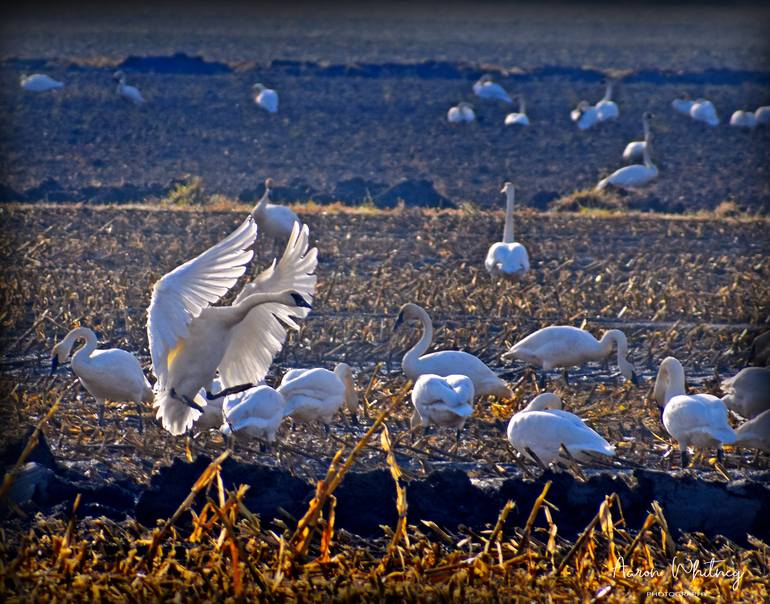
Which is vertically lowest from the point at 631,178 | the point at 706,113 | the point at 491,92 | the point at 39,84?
the point at 39,84

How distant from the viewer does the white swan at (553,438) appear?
6.29m

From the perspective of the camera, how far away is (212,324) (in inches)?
267

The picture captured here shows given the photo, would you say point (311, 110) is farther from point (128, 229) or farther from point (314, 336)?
point (314, 336)

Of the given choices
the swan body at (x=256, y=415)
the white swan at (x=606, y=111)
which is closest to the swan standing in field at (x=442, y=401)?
the swan body at (x=256, y=415)

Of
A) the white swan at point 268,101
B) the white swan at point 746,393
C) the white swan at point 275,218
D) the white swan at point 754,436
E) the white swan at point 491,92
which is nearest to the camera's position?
the white swan at point 754,436

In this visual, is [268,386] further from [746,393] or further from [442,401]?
[746,393]

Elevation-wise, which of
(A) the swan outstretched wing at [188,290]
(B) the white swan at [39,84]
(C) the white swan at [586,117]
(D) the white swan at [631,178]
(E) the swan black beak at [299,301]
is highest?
(A) the swan outstretched wing at [188,290]

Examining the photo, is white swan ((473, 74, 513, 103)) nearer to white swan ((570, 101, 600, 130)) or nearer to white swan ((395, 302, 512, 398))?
white swan ((570, 101, 600, 130))

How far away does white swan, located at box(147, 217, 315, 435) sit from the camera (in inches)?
237

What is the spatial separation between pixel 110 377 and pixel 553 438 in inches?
101

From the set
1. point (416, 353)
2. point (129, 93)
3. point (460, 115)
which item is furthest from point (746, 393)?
point (129, 93)

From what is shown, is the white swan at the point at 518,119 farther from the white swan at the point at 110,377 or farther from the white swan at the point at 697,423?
the white swan at the point at 697,423

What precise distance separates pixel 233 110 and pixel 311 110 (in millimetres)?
1651

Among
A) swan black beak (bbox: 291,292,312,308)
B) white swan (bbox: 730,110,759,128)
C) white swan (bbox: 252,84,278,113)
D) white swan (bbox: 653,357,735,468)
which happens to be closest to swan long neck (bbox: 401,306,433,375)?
swan black beak (bbox: 291,292,312,308)
